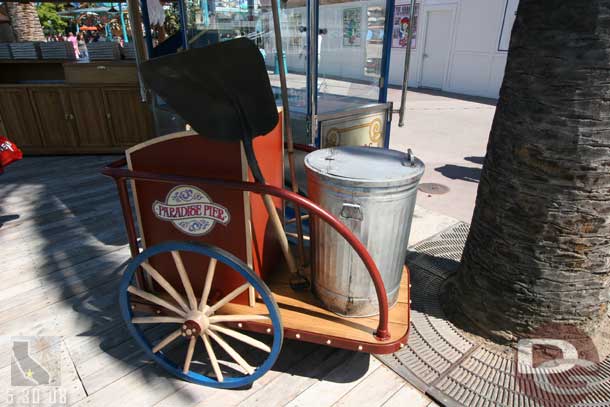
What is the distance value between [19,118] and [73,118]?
73cm

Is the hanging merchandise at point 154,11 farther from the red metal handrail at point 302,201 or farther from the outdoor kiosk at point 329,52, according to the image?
the red metal handrail at point 302,201

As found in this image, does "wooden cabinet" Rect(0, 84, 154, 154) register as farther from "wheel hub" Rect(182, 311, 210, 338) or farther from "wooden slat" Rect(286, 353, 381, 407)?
"wooden slat" Rect(286, 353, 381, 407)

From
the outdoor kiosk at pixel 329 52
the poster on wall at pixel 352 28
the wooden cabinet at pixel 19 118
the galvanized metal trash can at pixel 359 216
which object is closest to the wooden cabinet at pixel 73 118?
the wooden cabinet at pixel 19 118

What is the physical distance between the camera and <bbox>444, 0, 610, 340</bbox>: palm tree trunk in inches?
67.2

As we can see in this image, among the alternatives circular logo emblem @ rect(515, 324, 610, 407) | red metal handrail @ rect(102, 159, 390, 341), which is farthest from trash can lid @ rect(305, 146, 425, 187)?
circular logo emblem @ rect(515, 324, 610, 407)

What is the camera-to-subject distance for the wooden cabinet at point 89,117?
557 centimetres

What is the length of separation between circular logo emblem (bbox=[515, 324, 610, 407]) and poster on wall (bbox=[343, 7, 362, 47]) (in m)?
2.85

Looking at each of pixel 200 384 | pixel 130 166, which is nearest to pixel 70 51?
pixel 130 166

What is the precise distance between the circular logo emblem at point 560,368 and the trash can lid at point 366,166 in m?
1.24

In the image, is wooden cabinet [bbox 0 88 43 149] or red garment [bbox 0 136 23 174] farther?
wooden cabinet [bbox 0 88 43 149]

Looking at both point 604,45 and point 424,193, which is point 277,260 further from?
point 424,193

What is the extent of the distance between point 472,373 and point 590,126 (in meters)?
1.35

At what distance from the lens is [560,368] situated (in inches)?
83.0

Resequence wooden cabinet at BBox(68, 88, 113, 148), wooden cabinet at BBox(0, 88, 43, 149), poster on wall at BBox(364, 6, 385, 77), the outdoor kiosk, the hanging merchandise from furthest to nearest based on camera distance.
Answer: wooden cabinet at BBox(68, 88, 113, 148), wooden cabinet at BBox(0, 88, 43, 149), the hanging merchandise, poster on wall at BBox(364, 6, 385, 77), the outdoor kiosk
